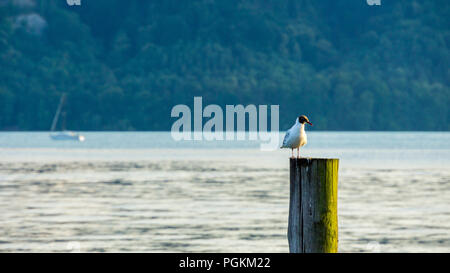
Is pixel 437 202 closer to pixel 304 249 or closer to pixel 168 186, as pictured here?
pixel 168 186

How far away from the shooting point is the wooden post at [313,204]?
30.2 ft

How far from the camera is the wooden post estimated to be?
9203 millimetres

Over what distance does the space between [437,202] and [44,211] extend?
58.3 ft

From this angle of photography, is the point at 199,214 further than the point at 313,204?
Yes

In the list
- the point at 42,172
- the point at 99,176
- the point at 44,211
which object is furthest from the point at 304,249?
the point at 42,172

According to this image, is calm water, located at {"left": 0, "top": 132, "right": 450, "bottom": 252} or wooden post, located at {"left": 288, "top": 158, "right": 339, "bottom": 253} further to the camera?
calm water, located at {"left": 0, "top": 132, "right": 450, "bottom": 252}

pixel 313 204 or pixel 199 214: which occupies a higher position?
pixel 313 204

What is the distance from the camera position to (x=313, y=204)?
30.6 feet

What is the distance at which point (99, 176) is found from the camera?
6084cm

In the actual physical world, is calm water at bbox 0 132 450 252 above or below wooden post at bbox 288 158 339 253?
below

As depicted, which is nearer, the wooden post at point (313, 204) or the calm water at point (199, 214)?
the wooden post at point (313, 204)

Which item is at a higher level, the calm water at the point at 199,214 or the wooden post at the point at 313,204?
the wooden post at the point at 313,204
